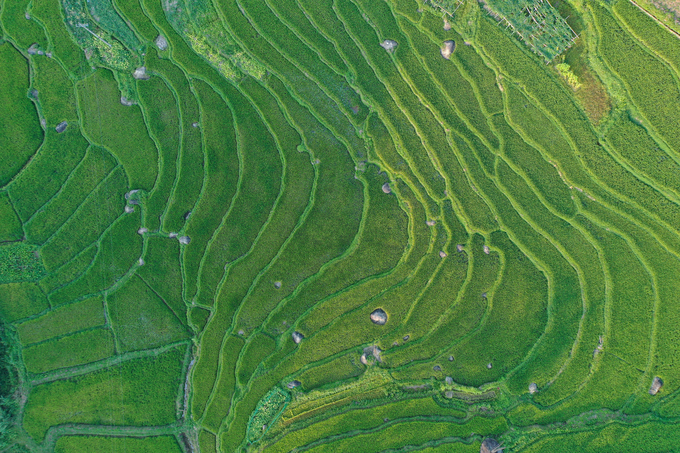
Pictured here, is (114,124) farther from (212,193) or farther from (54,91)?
(212,193)

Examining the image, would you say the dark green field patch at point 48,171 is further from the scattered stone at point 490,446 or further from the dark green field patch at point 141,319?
the scattered stone at point 490,446

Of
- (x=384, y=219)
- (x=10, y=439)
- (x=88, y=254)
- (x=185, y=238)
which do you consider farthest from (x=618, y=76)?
(x=10, y=439)

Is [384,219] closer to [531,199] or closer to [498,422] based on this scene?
[531,199]

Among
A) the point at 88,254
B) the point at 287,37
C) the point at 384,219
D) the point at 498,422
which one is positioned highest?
the point at 287,37

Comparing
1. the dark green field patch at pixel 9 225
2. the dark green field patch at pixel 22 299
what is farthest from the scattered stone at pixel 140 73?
the dark green field patch at pixel 22 299

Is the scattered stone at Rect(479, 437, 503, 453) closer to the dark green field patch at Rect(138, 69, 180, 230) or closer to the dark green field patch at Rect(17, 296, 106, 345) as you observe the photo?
the dark green field patch at Rect(138, 69, 180, 230)

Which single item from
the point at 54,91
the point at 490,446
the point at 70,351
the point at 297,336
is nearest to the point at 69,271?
the point at 70,351
